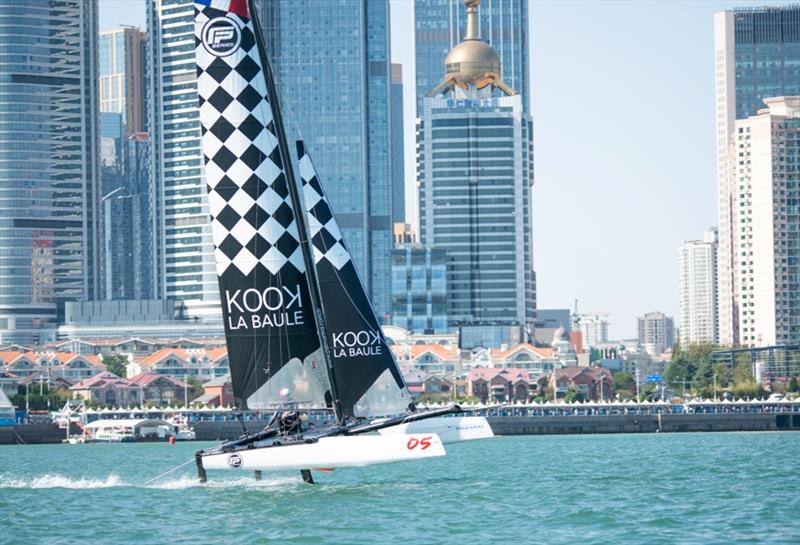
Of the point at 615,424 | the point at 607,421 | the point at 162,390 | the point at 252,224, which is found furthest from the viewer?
the point at 162,390

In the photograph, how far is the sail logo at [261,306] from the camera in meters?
52.1

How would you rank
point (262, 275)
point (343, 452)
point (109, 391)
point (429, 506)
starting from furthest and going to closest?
point (109, 391), point (262, 275), point (343, 452), point (429, 506)

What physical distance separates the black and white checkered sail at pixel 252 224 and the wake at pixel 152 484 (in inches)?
156

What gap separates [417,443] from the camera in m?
49.5

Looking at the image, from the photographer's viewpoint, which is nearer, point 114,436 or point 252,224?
point 252,224

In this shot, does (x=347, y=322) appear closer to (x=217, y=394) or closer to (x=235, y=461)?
(x=235, y=461)

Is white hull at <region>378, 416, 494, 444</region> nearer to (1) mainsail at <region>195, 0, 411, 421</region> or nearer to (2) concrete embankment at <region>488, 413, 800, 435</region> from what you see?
(1) mainsail at <region>195, 0, 411, 421</region>

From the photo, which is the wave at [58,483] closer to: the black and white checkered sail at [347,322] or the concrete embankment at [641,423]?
the black and white checkered sail at [347,322]

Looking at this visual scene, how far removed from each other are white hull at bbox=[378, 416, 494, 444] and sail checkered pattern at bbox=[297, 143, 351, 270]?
642 cm

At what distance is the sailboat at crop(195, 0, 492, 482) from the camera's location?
51.1m

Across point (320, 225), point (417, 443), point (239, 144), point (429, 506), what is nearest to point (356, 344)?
point (320, 225)

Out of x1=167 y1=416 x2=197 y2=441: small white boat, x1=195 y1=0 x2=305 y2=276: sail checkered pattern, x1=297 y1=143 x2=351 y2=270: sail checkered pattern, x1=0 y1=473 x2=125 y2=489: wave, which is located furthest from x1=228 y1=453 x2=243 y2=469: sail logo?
x1=167 y1=416 x2=197 y2=441: small white boat

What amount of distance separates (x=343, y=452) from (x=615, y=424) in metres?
106

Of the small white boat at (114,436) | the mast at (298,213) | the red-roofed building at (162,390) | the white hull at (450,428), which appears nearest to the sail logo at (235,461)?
the mast at (298,213)
